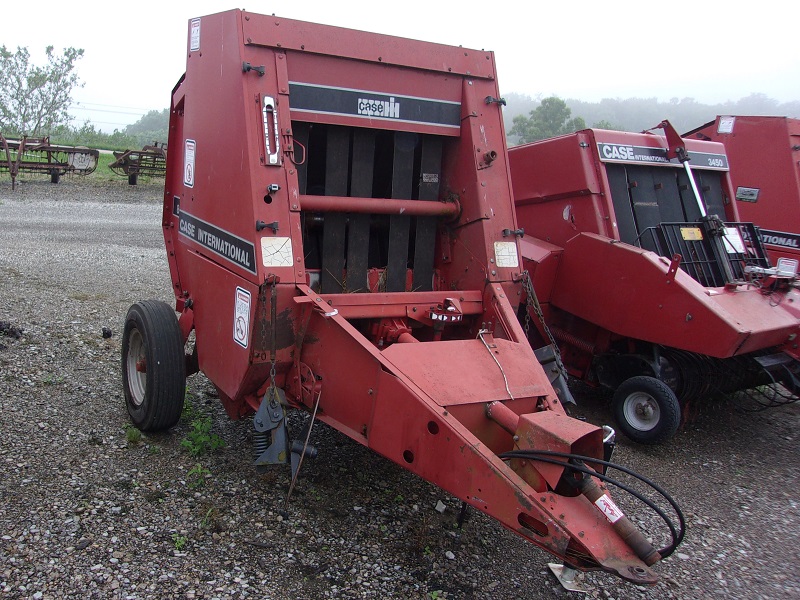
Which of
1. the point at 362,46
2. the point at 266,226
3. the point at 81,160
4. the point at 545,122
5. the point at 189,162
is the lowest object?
the point at 266,226

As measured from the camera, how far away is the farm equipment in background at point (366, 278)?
2.76 metres

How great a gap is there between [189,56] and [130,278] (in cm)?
525

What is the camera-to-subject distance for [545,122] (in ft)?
114

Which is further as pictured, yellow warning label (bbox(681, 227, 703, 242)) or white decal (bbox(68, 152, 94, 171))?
white decal (bbox(68, 152, 94, 171))

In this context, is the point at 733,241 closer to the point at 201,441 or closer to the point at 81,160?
the point at 201,441

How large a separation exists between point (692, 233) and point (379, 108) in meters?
3.11

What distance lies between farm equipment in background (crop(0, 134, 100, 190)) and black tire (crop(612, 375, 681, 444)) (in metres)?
16.6

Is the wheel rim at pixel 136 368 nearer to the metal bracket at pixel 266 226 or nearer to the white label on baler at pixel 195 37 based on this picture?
the metal bracket at pixel 266 226

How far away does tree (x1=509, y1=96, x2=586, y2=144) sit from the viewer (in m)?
33.0

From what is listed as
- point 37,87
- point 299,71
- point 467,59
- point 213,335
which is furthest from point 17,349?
point 37,87

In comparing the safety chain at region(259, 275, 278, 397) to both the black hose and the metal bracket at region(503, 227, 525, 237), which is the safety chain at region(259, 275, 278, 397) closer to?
the black hose

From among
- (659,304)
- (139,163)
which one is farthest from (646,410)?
(139,163)

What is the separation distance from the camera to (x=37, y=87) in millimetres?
34750

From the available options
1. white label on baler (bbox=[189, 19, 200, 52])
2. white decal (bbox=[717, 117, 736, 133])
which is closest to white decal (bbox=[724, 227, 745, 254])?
white decal (bbox=[717, 117, 736, 133])
